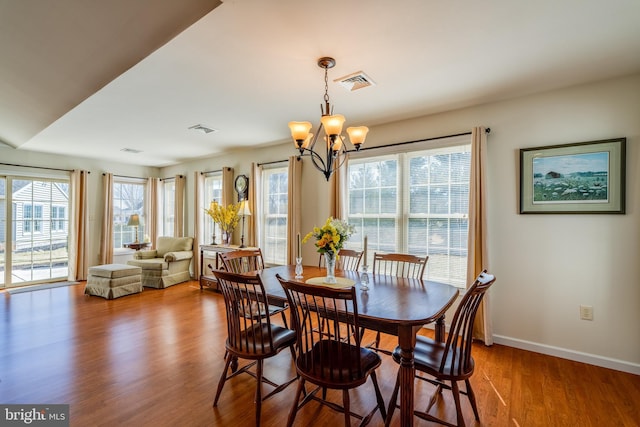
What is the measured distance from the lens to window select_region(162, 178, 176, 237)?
7302 millimetres

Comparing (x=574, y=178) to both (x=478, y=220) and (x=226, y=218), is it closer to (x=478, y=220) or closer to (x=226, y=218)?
(x=478, y=220)

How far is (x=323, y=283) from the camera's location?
243cm

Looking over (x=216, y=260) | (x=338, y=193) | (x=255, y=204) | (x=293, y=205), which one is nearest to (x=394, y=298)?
(x=338, y=193)

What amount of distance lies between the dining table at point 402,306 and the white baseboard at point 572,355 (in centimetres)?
141

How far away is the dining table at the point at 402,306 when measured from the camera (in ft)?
5.49

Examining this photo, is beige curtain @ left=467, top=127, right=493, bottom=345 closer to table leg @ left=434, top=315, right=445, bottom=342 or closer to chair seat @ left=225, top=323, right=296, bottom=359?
table leg @ left=434, top=315, right=445, bottom=342

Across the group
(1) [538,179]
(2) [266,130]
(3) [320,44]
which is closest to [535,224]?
(1) [538,179]

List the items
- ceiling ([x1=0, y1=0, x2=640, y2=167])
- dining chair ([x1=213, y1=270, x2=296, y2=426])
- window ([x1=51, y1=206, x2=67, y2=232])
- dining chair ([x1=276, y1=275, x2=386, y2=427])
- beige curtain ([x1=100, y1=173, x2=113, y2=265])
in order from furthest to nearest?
beige curtain ([x1=100, y1=173, x2=113, y2=265]) → window ([x1=51, y1=206, x2=67, y2=232]) → dining chair ([x1=213, y1=270, x2=296, y2=426]) → ceiling ([x1=0, y1=0, x2=640, y2=167]) → dining chair ([x1=276, y1=275, x2=386, y2=427])

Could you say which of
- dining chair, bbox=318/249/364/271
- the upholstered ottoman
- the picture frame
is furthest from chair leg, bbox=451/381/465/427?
the upholstered ottoman

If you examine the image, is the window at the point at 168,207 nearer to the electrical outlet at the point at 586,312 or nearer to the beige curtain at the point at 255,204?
the beige curtain at the point at 255,204

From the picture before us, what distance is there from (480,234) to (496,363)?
124cm

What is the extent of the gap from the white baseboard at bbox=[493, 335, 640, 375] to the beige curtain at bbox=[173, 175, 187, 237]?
20.3ft

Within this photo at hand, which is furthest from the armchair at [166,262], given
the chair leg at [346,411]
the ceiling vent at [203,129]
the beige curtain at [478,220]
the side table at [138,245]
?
the beige curtain at [478,220]

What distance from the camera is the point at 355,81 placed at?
2.77 m
